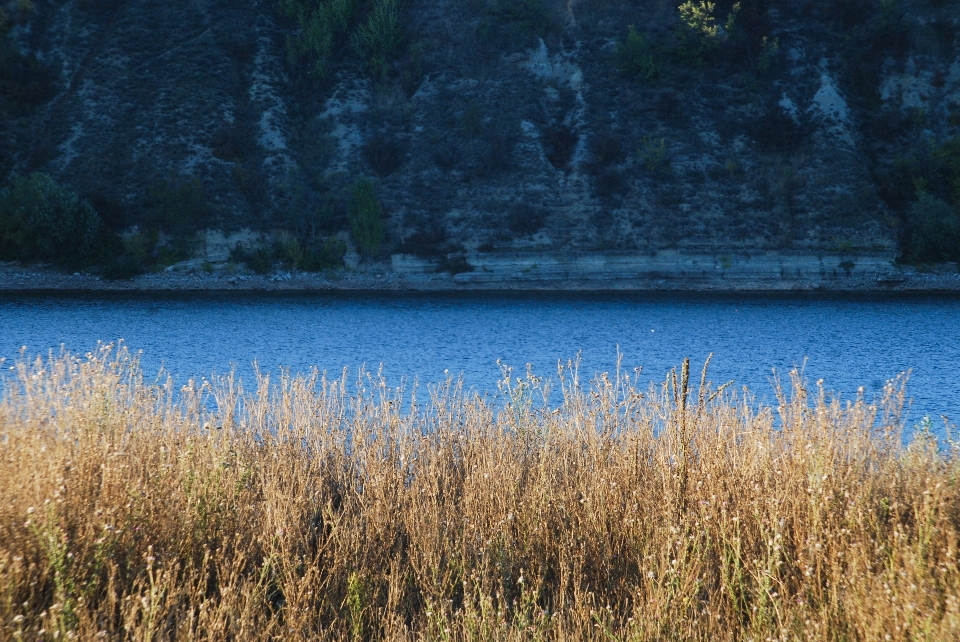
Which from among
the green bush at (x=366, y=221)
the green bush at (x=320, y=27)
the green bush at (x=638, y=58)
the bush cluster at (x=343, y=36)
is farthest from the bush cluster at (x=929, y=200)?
the green bush at (x=320, y=27)

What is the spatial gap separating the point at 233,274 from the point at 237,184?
644 cm

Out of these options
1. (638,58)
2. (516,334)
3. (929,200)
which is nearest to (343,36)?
(638,58)

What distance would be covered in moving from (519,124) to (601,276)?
1160 centimetres

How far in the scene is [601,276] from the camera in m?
45.7

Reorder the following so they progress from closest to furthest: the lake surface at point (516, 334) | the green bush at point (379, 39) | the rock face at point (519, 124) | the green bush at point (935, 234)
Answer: the lake surface at point (516, 334), the green bush at point (935, 234), the rock face at point (519, 124), the green bush at point (379, 39)

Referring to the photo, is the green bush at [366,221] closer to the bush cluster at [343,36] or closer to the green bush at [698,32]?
the bush cluster at [343,36]

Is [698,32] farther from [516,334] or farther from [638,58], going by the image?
[516,334]

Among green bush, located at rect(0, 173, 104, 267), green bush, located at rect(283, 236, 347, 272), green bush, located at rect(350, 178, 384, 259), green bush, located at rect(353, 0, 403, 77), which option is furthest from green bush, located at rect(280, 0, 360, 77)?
green bush, located at rect(0, 173, 104, 267)

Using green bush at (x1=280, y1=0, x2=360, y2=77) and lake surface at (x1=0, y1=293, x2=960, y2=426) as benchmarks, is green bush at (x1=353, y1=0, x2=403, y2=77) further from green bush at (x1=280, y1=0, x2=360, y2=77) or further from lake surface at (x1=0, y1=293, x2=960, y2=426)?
lake surface at (x1=0, y1=293, x2=960, y2=426)

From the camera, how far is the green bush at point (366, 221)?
4534cm

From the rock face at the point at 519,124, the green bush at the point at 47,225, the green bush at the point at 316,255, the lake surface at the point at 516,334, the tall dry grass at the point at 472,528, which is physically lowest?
the lake surface at the point at 516,334

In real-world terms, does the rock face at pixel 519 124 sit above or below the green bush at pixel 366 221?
above

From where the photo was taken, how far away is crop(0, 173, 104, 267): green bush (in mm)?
43031

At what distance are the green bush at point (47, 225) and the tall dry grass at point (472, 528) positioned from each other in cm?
3965
